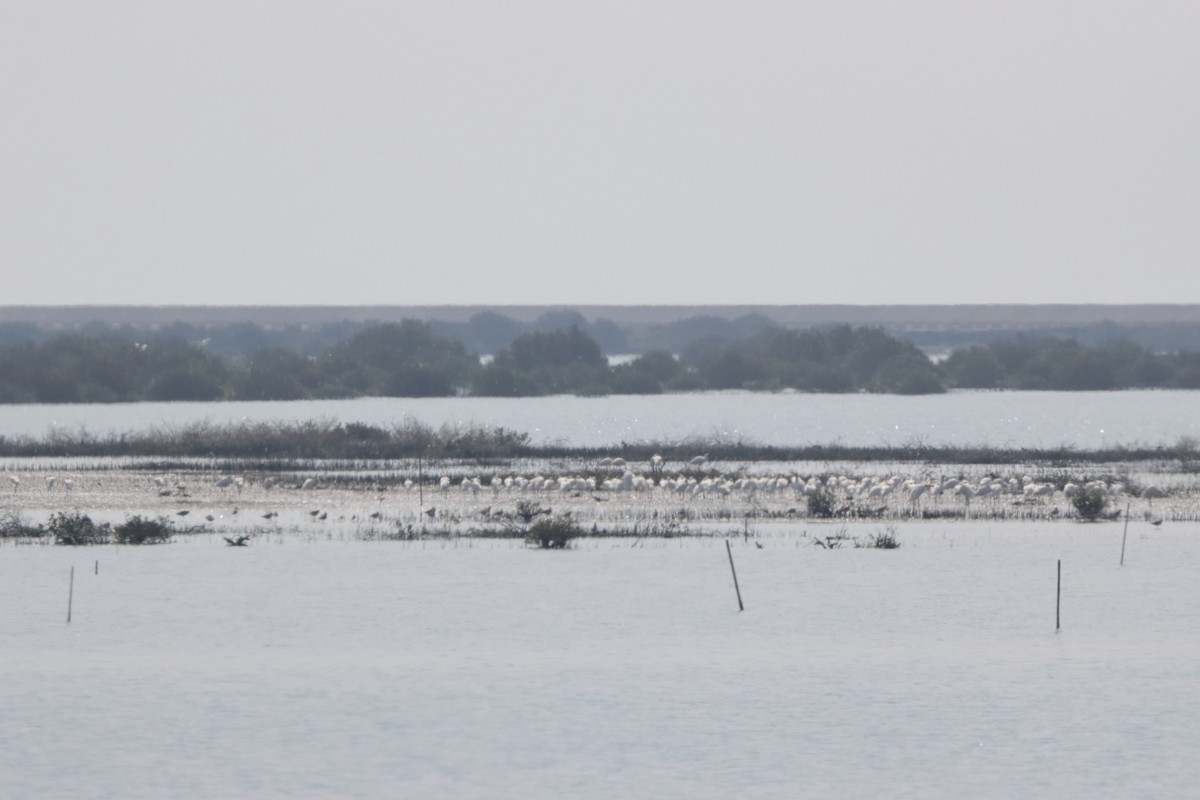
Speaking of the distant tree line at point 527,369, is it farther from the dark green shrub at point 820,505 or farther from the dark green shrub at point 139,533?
the dark green shrub at point 139,533

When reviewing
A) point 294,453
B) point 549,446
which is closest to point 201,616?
point 294,453

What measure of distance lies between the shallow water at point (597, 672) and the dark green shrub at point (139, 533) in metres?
0.62

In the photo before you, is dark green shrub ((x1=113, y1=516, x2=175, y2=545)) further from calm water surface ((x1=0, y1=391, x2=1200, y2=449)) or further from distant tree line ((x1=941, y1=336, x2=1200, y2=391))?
distant tree line ((x1=941, y1=336, x2=1200, y2=391))

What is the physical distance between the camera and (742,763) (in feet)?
59.4

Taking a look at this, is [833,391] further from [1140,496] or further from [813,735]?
[813,735]

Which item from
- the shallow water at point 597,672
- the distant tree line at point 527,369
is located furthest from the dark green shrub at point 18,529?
the distant tree line at point 527,369

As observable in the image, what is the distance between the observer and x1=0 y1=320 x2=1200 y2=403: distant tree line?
104188 millimetres

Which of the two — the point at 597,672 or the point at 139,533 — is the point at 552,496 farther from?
the point at 597,672

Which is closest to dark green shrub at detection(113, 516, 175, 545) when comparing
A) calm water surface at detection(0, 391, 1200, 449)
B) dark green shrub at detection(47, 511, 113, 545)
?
dark green shrub at detection(47, 511, 113, 545)

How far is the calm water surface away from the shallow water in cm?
3091

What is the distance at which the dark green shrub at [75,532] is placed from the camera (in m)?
33.5

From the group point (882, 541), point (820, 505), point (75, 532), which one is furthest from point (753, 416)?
point (75, 532)

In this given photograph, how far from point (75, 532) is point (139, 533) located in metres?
1.09

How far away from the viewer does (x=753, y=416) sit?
92.1 metres
